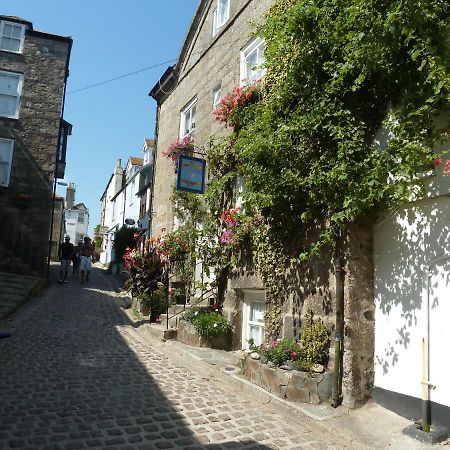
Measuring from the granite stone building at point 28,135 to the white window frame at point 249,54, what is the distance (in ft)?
35.2

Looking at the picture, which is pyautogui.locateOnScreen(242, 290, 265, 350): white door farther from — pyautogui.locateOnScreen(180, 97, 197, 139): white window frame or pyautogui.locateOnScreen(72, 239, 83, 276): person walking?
pyautogui.locateOnScreen(72, 239, 83, 276): person walking

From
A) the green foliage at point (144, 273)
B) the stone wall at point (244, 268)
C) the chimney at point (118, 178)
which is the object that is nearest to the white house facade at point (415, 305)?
the stone wall at point (244, 268)

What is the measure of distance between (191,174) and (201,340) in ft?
11.9

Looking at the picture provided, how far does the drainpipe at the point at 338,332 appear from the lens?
494cm

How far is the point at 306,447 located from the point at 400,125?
362cm

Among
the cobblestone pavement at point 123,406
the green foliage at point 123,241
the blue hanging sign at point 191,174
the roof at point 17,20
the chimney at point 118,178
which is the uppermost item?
the roof at point 17,20

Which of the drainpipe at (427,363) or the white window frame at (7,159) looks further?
the white window frame at (7,159)

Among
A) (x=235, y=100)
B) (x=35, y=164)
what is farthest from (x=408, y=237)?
(x=35, y=164)

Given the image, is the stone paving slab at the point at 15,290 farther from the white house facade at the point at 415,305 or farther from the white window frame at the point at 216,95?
the white house facade at the point at 415,305

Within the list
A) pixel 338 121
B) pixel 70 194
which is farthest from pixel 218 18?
pixel 70 194

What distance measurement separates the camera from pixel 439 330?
4340mm

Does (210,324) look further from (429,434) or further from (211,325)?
(429,434)

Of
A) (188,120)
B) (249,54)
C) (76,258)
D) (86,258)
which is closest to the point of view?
(249,54)

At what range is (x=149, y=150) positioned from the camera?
2973 centimetres
